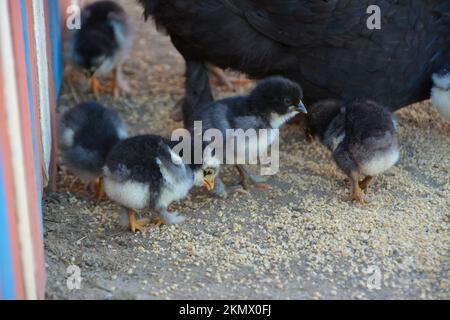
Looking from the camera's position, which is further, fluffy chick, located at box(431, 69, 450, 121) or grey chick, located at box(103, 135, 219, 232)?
fluffy chick, located at box(431, 69, 450, 121)

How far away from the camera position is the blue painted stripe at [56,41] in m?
4.48

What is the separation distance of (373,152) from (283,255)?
29.0 inches

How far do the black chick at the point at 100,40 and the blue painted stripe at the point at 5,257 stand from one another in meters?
2.49

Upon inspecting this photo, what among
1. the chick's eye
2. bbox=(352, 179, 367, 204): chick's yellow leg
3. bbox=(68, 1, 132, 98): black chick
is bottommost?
bbox=(352, 179, 367, 204): chick's yellow leg

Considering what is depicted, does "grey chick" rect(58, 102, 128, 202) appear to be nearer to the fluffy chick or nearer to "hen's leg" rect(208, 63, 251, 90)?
"hen's leg" rect(208, 63, 251, 90)

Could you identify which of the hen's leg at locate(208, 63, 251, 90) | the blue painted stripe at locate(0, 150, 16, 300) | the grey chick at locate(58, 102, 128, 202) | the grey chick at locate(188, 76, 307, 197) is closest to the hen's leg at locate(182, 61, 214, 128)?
the grey chick at locate(188, 76, 307, 197)

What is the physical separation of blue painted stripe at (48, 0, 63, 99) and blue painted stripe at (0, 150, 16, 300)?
6.69 feet

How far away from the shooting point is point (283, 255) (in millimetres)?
3467

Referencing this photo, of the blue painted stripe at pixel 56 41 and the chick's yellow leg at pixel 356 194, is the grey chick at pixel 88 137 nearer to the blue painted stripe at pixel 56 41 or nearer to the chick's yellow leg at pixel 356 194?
the blue painted stripe at pixel 56 41

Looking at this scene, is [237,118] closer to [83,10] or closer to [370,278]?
[370,278]

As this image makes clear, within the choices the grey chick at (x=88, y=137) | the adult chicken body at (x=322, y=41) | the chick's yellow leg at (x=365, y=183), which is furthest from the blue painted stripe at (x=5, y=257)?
the chick's yellow leg at (x=365, y=183)

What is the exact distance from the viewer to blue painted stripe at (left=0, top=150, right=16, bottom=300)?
2537mm

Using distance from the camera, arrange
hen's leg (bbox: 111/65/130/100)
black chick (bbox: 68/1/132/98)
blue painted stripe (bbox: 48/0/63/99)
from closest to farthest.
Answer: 1. blue painted stripe (bbox: 48/0/63/99)
2. black chick (bbox: 68/1/132/98)
3. hen's leg (bbox: 111/65/130/100)
